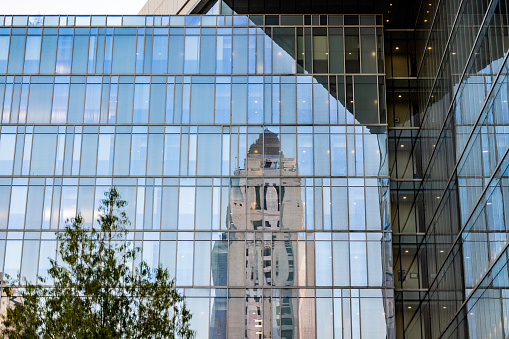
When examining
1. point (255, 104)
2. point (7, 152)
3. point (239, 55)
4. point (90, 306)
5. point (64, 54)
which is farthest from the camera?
point (64, 54)

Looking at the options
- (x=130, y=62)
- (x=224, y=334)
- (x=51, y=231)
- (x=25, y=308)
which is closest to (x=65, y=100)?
(x=130, y=62)

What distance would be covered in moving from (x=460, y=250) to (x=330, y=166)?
12.9 metres

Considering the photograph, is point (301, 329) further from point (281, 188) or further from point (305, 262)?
point (281, 188)

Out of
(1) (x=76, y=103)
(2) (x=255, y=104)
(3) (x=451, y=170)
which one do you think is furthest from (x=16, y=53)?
(3) (x=451, y=170)

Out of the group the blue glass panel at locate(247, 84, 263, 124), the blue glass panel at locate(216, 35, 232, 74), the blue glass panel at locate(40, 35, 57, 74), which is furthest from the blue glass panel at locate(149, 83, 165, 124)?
the blue glass panel at locate(40, 35, 57, 74)

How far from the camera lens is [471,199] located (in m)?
36.9

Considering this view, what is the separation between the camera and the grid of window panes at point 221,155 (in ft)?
158

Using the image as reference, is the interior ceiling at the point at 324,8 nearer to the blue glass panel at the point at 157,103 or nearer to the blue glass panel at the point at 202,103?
the blue glass panel at the point at 202,103

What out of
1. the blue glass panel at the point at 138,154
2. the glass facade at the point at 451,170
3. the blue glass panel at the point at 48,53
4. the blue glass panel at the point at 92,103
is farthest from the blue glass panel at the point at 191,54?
the glass facade at the point at 451,170

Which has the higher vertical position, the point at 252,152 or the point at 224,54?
the point at 224,54

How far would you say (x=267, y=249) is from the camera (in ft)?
161

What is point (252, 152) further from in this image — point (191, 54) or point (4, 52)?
point (4, 52)

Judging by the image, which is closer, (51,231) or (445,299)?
(445,299)

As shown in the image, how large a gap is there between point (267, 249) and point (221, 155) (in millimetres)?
6306
